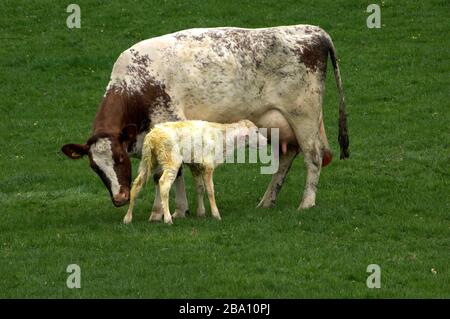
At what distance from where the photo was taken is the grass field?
597 inches

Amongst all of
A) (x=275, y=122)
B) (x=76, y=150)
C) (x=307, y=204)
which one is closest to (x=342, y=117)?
(x=275, y=122)

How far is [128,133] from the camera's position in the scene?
18156 mm

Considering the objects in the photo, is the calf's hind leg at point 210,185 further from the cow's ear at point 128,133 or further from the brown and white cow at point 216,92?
the cow's ear at point 128,133

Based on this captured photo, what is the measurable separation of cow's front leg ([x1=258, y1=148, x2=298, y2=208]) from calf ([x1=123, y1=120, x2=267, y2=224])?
4.37ft

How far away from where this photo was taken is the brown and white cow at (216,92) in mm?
18250

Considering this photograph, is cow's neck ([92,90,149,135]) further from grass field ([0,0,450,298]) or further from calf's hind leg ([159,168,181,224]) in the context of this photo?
grass field ([0,0,450,298])

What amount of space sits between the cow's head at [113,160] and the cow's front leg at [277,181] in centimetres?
274

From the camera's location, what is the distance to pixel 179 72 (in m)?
18.8

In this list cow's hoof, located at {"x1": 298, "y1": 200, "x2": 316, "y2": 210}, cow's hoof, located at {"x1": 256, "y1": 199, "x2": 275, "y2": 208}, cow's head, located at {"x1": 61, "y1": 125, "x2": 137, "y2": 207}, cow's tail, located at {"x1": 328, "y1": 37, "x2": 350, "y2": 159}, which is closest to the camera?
cow's head, located at {"x1": 61, "y1": 125, "x2": 137, "y2": 207}

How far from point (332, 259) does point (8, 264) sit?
442 cm

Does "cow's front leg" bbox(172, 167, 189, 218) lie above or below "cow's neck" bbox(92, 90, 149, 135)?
below

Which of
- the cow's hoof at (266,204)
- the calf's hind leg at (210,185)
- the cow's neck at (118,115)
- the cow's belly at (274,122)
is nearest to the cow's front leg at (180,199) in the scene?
the calf's hind leg at (210,185)

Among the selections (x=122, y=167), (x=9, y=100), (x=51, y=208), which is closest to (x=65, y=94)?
(x=9, y=100)

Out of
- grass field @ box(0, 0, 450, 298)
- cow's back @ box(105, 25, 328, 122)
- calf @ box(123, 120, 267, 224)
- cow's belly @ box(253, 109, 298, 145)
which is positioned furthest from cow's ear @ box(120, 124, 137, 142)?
cow's belly @ box(253, 109, 298, 145)
